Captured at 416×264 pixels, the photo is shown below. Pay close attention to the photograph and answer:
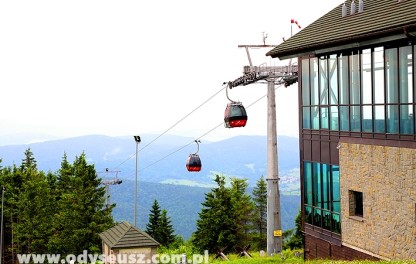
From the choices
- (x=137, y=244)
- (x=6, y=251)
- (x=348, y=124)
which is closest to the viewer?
(x=137, y=244)

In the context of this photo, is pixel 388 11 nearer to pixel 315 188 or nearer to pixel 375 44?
pixel 375 44

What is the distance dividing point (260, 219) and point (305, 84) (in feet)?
170

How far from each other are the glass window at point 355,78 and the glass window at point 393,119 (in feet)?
5.94

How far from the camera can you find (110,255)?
20.2 m

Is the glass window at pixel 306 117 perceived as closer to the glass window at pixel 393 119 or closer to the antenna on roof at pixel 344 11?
the antenna on roof at pixel 344 11

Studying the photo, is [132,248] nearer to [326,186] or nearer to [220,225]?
[326,186]

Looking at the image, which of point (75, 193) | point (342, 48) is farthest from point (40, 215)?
point (342, 48)

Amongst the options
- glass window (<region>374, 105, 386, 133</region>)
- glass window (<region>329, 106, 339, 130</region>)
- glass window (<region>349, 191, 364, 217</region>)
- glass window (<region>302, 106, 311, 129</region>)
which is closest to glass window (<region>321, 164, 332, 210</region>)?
glass window (<region>349, 191, 364, 217</region>)

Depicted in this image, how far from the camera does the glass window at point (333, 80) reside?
2408cm

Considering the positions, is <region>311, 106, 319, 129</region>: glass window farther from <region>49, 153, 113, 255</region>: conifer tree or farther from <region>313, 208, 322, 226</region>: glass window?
<region>49, 153, 113, 255</region>: conifer tree

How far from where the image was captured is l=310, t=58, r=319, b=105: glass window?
2536cm


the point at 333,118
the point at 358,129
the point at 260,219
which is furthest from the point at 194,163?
the point at 260,219

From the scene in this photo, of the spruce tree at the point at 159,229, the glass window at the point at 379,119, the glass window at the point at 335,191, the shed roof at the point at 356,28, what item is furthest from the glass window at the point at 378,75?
the spruce tree at the point at 159,229

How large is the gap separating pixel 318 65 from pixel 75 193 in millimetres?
32563
